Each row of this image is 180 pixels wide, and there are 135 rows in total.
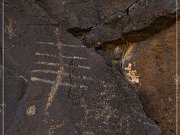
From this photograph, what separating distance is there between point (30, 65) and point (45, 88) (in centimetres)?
16

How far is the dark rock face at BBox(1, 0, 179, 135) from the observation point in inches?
88.5

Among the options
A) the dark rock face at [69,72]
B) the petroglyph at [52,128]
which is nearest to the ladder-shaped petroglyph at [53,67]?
the dark rock face at [69,72]

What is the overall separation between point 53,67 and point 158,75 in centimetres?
62

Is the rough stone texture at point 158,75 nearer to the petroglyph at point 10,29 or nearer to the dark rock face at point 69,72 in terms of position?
the dark rock face at point 69,72

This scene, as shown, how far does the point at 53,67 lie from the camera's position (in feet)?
7.90

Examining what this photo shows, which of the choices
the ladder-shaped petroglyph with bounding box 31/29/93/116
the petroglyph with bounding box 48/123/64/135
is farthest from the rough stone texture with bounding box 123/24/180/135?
the petroglyph with bounding box 48/123/64/135

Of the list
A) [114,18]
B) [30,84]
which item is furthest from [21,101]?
[114,18]

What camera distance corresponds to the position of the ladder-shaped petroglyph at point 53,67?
7.70 feet

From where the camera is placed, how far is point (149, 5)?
2.55 metres

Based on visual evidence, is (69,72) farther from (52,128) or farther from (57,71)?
(52,128)

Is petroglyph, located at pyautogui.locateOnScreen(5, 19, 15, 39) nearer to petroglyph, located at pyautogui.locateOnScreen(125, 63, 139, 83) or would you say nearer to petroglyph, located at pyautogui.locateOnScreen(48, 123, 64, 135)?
petroglyph, located at pyautogui.locateOnScreen(48, 123, 64, 135)

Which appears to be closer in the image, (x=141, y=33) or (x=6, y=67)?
(x=6, y=67)

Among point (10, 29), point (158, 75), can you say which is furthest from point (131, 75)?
point (10, 29)

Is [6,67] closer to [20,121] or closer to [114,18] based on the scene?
[20,121]
